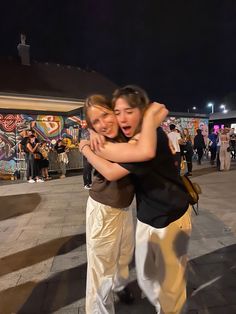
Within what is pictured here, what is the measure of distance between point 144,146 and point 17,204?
236 inches

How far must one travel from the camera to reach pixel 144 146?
1652mm

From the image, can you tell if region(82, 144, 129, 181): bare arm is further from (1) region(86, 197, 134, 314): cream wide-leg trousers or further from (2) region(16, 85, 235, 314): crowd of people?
(1) region(86, 197, 134, 314): cream wide-leg trousers

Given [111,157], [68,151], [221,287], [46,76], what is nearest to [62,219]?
[221,287]

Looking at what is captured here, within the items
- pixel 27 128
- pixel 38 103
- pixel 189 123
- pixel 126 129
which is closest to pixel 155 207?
pixel 126 129

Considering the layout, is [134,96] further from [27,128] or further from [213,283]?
[27,128]

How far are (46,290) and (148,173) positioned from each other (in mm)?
1939

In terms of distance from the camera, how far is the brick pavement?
9.00 ft

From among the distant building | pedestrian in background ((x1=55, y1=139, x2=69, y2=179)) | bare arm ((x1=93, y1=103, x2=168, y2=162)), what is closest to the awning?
the distant building

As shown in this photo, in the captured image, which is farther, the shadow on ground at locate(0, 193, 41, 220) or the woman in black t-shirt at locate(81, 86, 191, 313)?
the shadow on ground at locate(0, 193, 41, 220)

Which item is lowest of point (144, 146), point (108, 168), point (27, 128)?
point (108, 168)

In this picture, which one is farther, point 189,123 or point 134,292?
point 189,123

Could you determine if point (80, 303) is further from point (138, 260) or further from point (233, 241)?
point (233, 241)

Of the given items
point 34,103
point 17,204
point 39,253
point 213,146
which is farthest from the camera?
point 34,103

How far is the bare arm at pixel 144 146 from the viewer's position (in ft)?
5.44
